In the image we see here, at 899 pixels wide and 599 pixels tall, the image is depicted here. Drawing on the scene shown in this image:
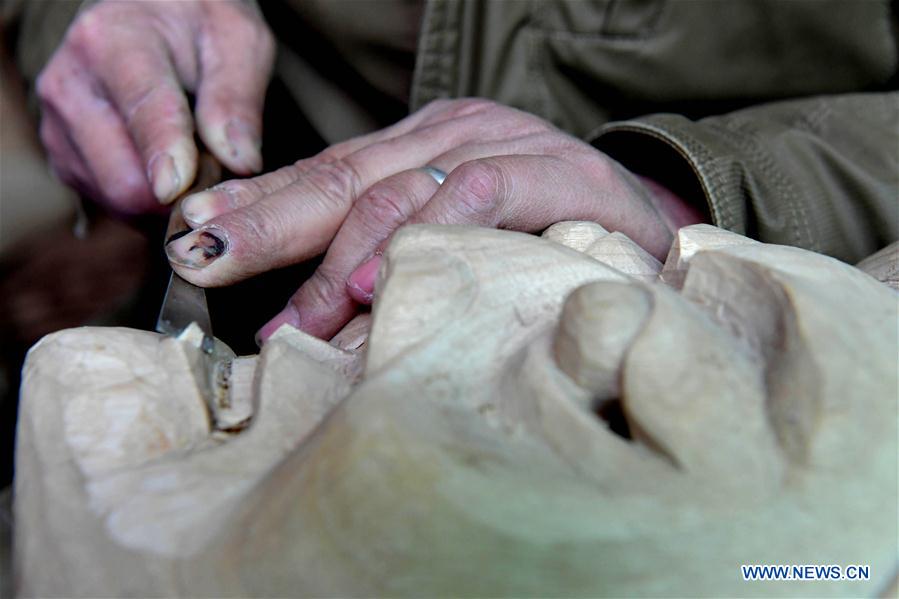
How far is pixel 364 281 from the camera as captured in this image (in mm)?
964

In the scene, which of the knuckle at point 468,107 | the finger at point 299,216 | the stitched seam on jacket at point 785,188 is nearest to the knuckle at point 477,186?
the finger at point 299,216

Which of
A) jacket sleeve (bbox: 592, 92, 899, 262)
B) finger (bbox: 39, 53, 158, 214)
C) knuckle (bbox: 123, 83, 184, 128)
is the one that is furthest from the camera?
finger (bbox: 39, 53, 158, 214)

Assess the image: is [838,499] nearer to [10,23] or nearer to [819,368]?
[819,368]

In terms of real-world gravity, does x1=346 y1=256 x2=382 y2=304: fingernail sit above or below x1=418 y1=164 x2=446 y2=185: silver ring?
below

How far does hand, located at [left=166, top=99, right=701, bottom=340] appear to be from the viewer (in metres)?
0.96

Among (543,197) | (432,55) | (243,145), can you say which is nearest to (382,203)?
(543,197)

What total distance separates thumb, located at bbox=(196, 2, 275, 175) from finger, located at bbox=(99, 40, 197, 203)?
5 cm

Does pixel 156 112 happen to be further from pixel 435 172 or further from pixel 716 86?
pixel 716 86

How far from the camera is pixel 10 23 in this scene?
201 centimetres

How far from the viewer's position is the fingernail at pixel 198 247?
950mm

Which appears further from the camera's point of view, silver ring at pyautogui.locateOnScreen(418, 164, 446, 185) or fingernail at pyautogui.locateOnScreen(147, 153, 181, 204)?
fingernail at pyautogui.locateOnScreen(147, 153, 181, 204)

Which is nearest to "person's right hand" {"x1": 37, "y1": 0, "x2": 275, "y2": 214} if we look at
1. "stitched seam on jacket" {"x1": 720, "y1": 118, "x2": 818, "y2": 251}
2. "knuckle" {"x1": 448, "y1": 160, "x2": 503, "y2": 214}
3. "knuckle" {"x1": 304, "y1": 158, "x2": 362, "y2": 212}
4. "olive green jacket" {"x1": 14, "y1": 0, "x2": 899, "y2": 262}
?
"olive green jacket" {"x1": 14, "y1": 0, "x2": 899, "y2": 262}

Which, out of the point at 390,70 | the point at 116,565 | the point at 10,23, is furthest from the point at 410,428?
the point at 10,23

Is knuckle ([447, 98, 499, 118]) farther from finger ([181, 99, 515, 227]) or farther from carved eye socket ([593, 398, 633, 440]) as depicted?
carved eye socket ([593, 398, 633, 440])
